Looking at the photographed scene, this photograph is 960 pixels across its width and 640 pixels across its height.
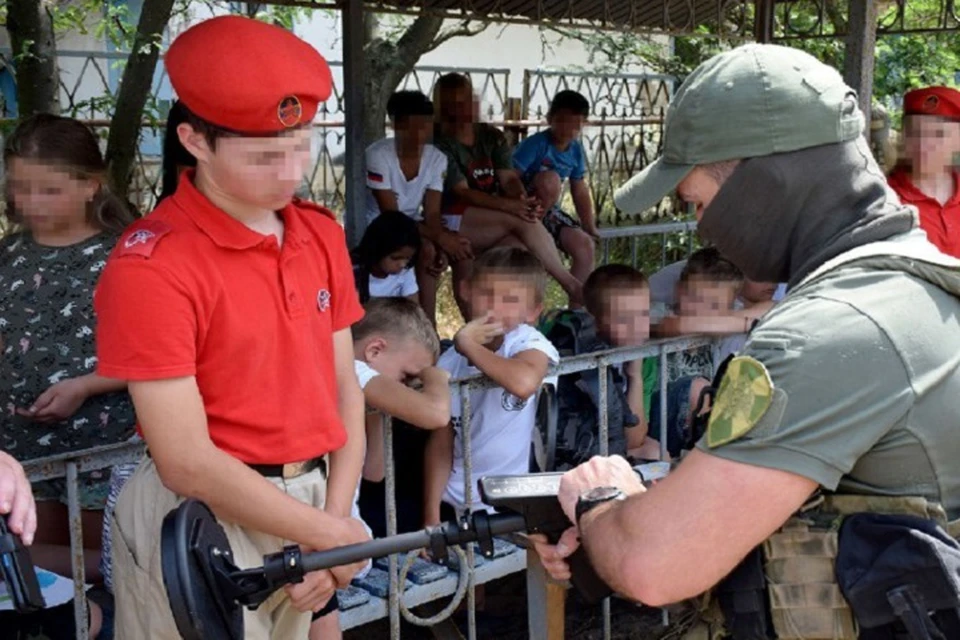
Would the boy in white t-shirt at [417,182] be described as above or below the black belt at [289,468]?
above

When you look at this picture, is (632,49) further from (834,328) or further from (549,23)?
(834,328)

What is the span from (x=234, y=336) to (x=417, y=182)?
4.10 metres

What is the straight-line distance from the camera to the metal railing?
7.81ft

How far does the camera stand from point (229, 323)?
2105mm

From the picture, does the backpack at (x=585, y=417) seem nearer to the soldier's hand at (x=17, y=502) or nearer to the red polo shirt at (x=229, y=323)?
the red polo shirt at (x=229, y=323)

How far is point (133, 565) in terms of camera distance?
2.23 meters

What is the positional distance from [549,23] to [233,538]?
4.99 meters

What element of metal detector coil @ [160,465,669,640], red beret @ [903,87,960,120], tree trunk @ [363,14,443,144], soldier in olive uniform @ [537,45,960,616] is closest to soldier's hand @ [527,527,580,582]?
soldier in olive uniform @ [537,45,960,616]

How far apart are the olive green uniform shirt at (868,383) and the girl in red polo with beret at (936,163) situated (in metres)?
2.83

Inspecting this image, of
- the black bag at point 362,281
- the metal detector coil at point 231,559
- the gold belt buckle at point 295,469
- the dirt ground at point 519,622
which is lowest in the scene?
the dirt ground at point 519,622

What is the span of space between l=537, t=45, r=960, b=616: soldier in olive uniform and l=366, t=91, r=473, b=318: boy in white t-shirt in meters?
4.13

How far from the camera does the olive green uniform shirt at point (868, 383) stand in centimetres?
159


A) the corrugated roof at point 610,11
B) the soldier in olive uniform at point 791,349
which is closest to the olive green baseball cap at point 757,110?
the soldier in olive uniform at point 791,349

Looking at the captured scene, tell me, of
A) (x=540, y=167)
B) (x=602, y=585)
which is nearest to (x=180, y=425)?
(x=602, y=585)
